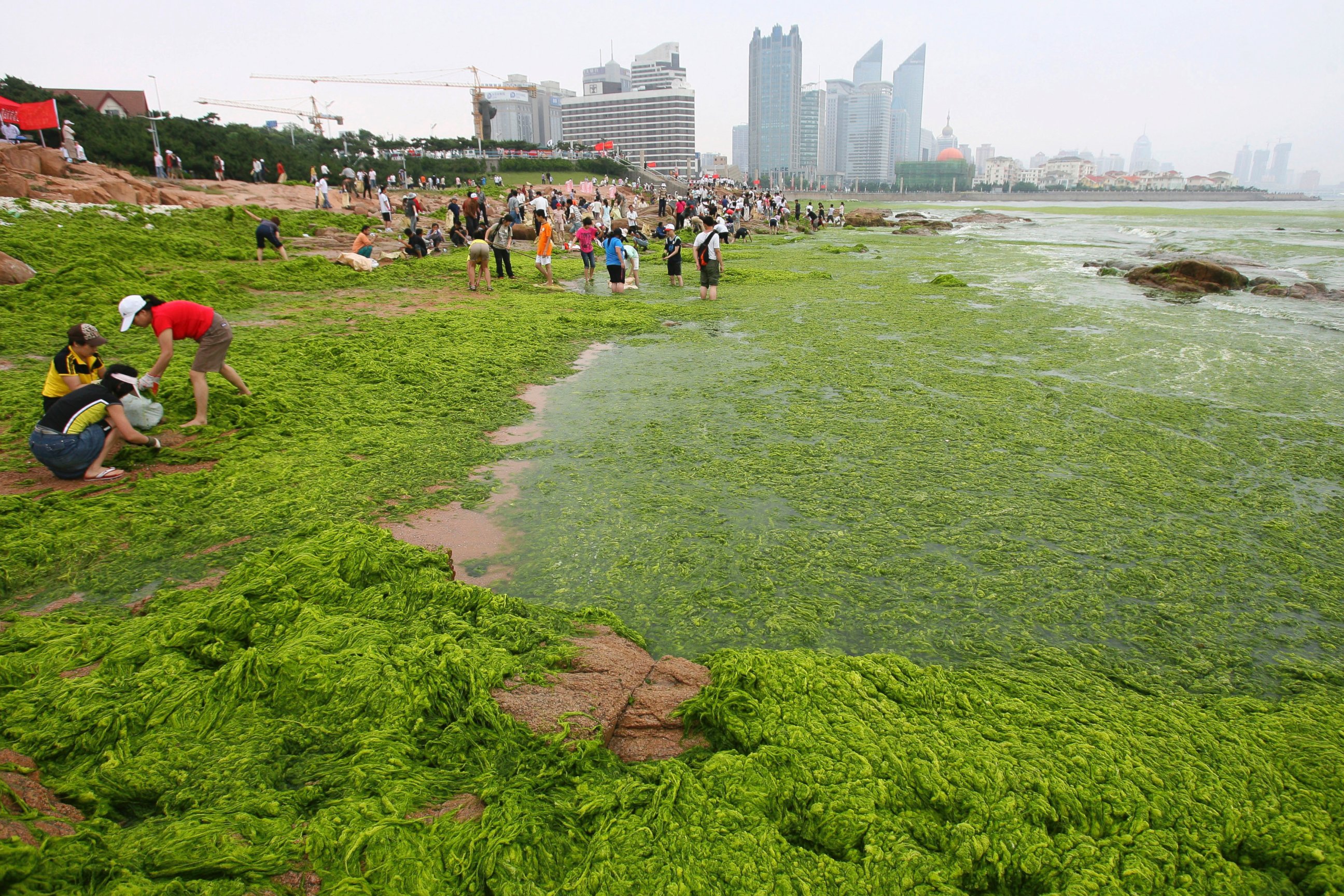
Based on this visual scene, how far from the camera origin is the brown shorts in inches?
225

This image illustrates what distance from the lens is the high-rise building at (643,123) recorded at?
111500 millimetres

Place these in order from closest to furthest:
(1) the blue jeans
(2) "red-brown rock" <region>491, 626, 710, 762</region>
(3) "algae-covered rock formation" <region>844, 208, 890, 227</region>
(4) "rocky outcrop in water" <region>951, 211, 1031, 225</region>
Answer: (2) "red-brown rock" <region>491, 626, 710, 762</region>
(1) the blue jeans
(3) "algae-covered rock formation" <region>844, 208, 890, 227</region>
(4) "rocky outcrop in water" <region>951, 211, 1031, 225</region>

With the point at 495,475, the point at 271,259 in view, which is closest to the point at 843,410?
the point at 495,475

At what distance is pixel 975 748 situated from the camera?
2.52 metres

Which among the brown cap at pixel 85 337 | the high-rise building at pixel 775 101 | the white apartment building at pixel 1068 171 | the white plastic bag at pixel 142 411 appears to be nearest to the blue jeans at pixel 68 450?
the white plastic bag at pixel 142 411

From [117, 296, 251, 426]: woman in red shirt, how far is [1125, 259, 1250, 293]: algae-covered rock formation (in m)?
17.9

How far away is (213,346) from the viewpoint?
18.9ft

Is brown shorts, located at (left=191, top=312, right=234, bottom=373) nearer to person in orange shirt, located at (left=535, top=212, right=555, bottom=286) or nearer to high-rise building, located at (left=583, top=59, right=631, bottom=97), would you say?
person in orange shirt, located at (left=535, top=212, right=555, bottom=286)

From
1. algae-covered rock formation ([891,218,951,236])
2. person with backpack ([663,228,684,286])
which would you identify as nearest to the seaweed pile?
person with backpack ([663,228,684,286])

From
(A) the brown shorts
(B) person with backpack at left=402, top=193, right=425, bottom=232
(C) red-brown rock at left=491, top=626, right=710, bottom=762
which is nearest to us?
(C) red-brown rock at left=491, top=626, right=710, bottom=762

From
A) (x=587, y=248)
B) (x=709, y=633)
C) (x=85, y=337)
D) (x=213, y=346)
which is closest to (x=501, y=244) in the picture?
(x=587, y=248)

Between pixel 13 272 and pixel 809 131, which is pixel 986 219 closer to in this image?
pixel 13 272

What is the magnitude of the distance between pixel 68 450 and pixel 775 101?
694 ft

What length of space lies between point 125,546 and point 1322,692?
254 inches
